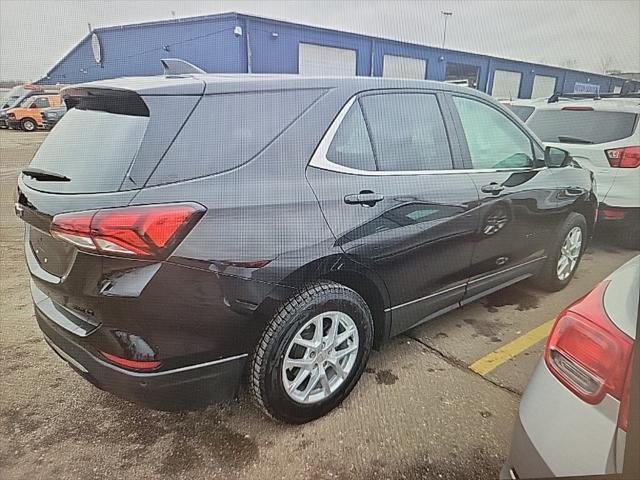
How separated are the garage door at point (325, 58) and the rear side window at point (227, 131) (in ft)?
1.90

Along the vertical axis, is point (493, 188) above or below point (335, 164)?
below

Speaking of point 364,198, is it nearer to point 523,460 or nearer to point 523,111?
point 523,460

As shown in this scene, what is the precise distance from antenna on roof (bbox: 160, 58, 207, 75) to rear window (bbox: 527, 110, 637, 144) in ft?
8.68

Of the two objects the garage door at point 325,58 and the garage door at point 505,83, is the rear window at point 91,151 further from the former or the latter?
the garage door at point 505,83

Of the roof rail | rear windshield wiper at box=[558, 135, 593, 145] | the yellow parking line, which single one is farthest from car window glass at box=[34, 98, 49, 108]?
rear windshield wiper at box=[558, 135, 593, 145]

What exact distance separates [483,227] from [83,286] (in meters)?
1.57

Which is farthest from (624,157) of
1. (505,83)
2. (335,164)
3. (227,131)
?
(227,131)

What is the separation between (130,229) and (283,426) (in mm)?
881

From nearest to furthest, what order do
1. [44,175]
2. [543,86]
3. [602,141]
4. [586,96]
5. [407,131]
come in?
[44,175] < [407,131] < [543,86] < [586,96] < [602,141]

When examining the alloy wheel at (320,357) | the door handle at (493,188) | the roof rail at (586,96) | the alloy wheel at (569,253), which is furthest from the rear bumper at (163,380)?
the roof rail at (586,96)

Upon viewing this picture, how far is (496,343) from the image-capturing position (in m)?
2.08

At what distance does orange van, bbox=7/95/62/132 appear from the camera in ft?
5.45

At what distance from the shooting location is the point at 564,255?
2516 mm

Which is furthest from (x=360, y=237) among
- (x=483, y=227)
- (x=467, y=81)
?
(x=467, y=81)
